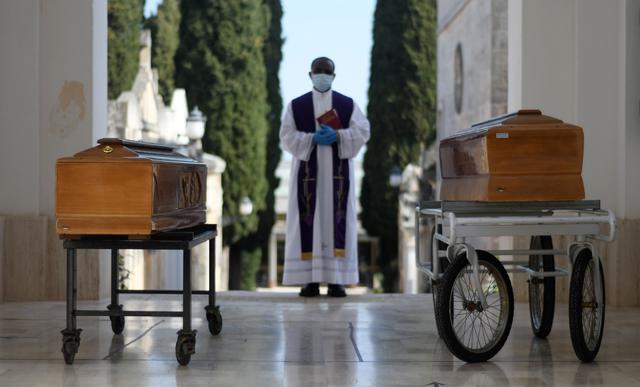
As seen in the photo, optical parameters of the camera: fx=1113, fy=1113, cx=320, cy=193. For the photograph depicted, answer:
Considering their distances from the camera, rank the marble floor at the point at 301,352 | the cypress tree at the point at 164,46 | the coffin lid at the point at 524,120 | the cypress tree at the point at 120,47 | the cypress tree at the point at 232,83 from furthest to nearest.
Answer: the cypress tree at the point at 164,46 → the cypress tree at the point at 232,83 → the cypress tree at the point at 120,47 → the coffin lid at the point at 524,120 → the marble floor at the point at 301,352

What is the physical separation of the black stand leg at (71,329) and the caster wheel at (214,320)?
109 centimetres

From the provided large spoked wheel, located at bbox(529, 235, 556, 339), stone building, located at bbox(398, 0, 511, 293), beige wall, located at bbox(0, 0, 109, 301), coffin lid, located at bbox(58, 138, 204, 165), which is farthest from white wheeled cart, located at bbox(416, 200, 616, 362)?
stone building, located at bbox(398, 0, 511, 293)

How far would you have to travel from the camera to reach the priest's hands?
8.97m

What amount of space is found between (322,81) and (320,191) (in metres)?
0.91

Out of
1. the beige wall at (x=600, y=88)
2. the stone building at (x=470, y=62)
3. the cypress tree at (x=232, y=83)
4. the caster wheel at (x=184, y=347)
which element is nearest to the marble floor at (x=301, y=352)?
the caster wheel at (x=184, y=347)

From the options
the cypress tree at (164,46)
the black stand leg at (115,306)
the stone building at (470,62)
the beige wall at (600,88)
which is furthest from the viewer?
the cypress tree at (164,46)

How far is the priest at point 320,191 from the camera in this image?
9062 mm

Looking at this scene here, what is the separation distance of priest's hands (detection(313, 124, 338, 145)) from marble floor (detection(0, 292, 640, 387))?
153cm

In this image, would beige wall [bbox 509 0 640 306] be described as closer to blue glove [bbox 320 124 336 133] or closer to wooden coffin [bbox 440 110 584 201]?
blue glove [bbox 320 124 336 133]

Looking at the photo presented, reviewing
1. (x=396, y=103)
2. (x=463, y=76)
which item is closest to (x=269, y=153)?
(x=396, y=103)

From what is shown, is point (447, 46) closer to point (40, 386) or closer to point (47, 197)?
point (47, 197)

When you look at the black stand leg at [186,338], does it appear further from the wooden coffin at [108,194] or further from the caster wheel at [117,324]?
the caster wheel at [117,324]

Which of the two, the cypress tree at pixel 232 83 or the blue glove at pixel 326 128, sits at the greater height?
the cypress tree at pixel 232 83

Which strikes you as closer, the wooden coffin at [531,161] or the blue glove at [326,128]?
the wooden coffin at [531,161]
